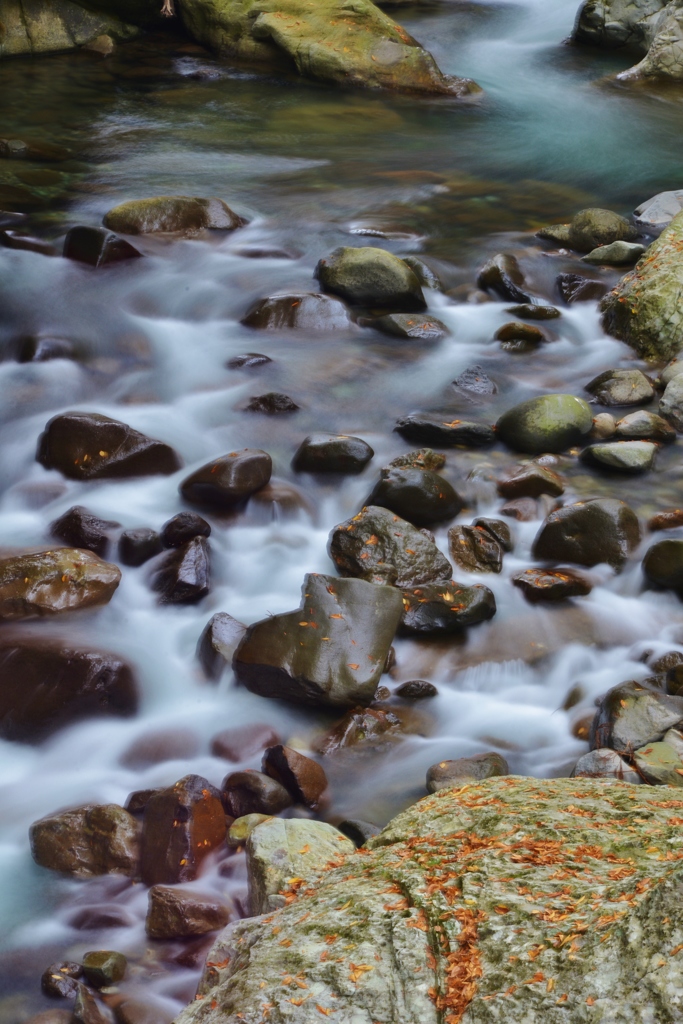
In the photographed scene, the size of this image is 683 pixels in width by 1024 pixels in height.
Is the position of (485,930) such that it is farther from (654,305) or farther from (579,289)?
(579,289)

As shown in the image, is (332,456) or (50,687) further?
(332,456)

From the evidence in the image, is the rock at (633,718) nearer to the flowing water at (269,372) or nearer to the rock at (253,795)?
the flowing water at (269,372)

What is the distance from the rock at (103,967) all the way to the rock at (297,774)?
44.4 inches

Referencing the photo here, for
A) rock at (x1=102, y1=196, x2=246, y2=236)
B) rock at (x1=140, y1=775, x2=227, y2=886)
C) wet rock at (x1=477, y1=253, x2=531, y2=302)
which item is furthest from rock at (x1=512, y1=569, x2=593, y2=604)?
rock at (x1=102, y1=196, x2=246, y2=236)

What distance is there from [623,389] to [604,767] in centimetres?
419

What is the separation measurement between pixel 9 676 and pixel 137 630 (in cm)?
91

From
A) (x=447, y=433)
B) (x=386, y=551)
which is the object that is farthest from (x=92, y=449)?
(x=447, y=433)

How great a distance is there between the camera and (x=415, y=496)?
19.9 feet

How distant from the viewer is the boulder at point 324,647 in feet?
15.5

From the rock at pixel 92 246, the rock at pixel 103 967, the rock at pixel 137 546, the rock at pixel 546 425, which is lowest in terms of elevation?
Answer: the rock at pixel 103 967

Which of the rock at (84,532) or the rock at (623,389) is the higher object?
the rock at (623,389)

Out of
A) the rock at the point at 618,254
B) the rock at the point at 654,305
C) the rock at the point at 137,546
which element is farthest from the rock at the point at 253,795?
the rock at the point at 618,254

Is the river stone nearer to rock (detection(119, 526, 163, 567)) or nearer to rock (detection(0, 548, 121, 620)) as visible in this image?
rock (detection(119, 526, 163, 567))

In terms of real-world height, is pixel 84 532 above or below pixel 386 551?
below
